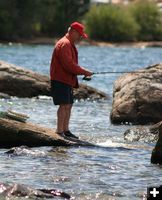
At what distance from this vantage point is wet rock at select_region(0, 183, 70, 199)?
9.00 m

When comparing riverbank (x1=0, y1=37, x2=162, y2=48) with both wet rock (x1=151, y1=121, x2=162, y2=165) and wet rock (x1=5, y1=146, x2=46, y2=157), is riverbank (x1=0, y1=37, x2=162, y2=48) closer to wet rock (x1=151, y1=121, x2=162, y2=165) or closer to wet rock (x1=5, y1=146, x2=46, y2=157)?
wet rock (x1=5, y1=146, x2=46, y2=157)

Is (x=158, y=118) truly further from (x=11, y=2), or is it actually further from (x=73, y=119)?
(x=11, y=2)

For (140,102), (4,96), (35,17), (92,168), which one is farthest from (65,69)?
(35,17)

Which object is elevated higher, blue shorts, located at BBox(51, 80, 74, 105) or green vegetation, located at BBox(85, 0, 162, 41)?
blue shorts, located at BBox(51, 80, 74, 105)

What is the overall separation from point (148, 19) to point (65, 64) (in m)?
87.3

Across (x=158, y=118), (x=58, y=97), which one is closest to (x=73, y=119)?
(x=158, y=118)

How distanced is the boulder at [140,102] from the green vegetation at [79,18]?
67.8 metres

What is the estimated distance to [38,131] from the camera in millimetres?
12695

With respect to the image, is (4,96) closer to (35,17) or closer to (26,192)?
(26,192)

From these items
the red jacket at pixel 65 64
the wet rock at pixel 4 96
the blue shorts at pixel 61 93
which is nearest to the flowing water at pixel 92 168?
the blue shorts at pixel 61 93

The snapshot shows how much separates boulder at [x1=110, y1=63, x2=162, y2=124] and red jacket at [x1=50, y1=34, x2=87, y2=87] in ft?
12.3

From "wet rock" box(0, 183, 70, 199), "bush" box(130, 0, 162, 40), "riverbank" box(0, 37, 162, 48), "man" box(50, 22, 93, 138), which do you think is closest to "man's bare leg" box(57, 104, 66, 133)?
"man" box(50, 22, 93, 138)

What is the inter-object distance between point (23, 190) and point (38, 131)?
11.8 ft

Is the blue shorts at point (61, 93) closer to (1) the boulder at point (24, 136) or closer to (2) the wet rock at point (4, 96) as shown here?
(1) the boulder at point (24, 136)
